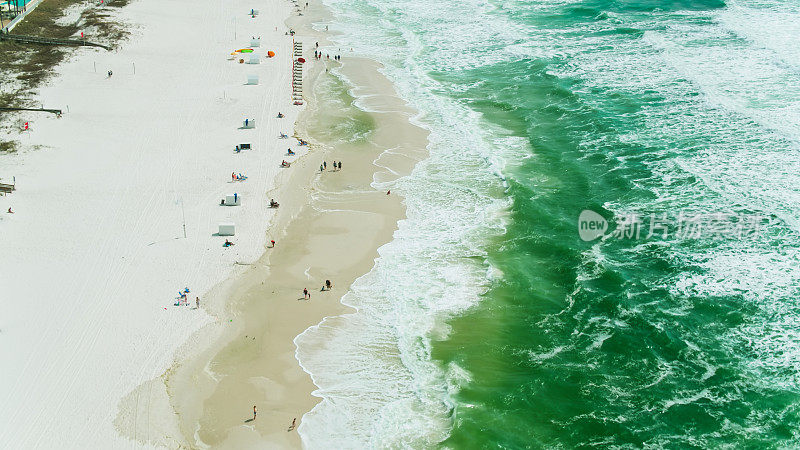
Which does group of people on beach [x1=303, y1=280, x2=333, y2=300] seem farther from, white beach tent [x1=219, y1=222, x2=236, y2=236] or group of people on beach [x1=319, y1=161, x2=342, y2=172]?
group of people on beach [x1=319, y1=161, x2=342, y2=172]

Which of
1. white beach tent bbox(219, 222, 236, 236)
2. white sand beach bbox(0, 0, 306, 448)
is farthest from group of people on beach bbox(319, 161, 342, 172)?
white beach tent bbox(219, 222, 236, 236)

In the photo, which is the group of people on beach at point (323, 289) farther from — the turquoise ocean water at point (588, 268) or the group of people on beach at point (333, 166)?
the group of people on beach at point (333, 166)

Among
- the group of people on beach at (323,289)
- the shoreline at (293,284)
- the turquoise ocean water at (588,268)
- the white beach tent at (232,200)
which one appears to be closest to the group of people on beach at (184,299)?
the shoreline at (293,284)

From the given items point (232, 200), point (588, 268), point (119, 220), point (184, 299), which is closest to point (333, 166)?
point (232, 200)

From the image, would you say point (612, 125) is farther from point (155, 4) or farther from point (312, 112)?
point (155, 4)

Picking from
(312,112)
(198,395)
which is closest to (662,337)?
(198,395)

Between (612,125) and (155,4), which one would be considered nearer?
(612,125)

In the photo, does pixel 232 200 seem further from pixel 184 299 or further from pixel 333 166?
pixel 184 299
